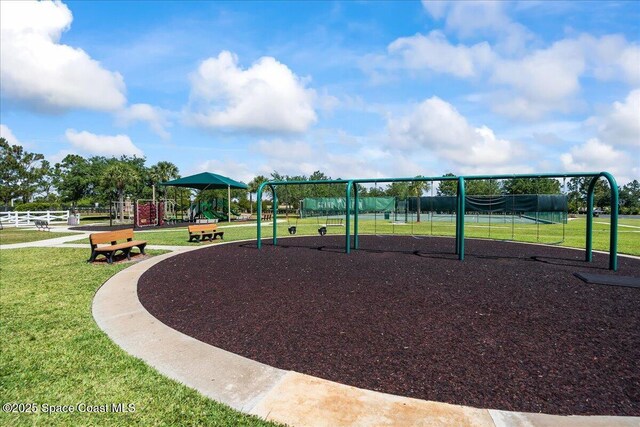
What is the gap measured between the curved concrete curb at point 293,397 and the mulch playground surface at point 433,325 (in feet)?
0.53

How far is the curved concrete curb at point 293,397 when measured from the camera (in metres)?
2.64

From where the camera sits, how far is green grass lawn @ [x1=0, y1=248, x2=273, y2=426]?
2680mm

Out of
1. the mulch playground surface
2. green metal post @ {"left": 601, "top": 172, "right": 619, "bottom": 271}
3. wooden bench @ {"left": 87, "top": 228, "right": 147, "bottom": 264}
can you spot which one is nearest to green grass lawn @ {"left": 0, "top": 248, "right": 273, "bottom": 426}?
the mulch playground surface

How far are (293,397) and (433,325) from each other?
2.48 m

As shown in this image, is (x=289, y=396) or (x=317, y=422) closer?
(x=317, y=422)

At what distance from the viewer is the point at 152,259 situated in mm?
10352

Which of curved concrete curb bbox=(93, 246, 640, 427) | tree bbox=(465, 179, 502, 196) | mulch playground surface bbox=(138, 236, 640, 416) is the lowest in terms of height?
mulch playground surface bbox=(138, 236, 640, 416)

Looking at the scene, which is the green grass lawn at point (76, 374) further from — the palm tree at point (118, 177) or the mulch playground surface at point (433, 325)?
the palm tree at point (118, 177)

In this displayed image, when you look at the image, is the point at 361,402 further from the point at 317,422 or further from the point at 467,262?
the point at 467,262

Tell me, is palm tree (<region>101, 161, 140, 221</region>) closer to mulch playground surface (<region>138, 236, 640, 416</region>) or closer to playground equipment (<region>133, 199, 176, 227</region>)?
playground equipment (<region>133, 199, 176, 227</region>)

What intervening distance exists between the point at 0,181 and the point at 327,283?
71.4 m

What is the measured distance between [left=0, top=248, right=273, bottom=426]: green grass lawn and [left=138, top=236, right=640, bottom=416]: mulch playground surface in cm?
90

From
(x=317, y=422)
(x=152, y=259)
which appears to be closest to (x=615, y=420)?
(x=317, y=422)

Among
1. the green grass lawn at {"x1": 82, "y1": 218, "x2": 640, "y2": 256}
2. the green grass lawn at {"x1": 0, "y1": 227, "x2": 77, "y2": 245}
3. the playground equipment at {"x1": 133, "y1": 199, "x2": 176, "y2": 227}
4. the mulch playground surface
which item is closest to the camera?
the mulch playground surface
